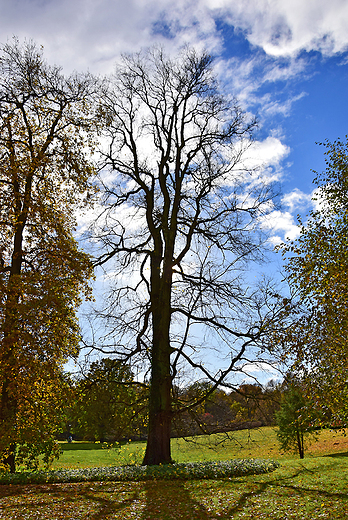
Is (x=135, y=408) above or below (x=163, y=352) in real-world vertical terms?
below

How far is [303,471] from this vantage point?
10859 mm

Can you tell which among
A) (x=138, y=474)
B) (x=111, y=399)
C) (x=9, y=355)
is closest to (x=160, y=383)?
(x=111, y=399)

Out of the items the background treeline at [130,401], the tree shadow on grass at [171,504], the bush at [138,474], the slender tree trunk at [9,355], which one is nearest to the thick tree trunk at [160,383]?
the background treeline at [130,401]

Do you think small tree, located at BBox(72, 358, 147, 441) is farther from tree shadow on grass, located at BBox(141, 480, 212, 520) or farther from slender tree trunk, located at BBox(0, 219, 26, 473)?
tree shadow on grass, located at BBox(141, 480, 212, 520)

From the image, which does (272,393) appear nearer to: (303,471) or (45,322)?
(303,471)

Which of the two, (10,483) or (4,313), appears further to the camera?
(10,483)

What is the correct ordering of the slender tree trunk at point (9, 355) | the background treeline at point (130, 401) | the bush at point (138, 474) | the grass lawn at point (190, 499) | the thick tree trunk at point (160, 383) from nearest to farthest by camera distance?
the grass lawn at point (190, 499) → the slender tree trunk at point (9, 355) → the bush at point (138, 474) → the thick tree trunk at point (160, 383) → the background treeline at point (130, 401)

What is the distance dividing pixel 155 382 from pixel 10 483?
4.85 meters

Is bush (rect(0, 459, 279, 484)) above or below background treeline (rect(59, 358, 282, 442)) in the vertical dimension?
below

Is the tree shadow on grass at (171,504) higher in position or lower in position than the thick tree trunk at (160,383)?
lower

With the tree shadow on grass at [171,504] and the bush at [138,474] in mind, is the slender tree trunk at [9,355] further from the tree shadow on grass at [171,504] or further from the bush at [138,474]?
the tree shadow on grass at [171,504]

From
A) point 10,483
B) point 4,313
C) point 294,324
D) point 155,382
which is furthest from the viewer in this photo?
point 155,382

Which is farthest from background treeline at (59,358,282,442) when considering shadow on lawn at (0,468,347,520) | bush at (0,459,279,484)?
shadow on lawn at (0,468,347,520)

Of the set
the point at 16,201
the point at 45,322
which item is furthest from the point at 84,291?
the point at 16,201
